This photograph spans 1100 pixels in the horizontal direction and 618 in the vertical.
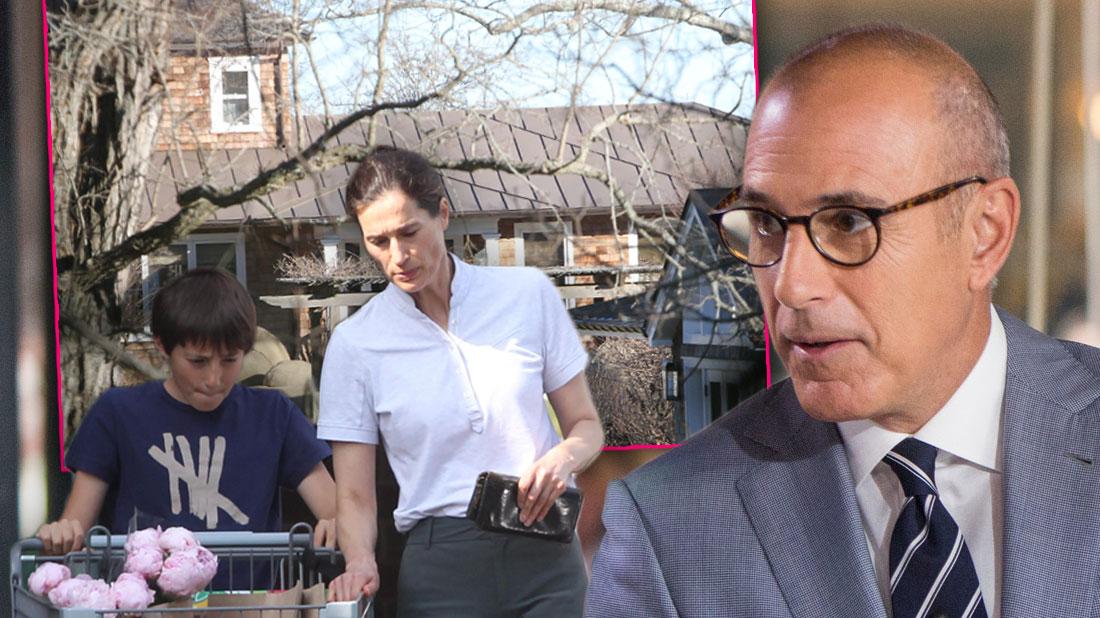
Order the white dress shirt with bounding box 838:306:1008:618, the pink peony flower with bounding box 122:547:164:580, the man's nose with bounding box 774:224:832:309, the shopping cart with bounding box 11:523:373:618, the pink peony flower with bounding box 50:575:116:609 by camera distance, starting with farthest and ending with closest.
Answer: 1. the shopping cart with bounding box 11:523:373:618
2. the pink peony flower with bounding box 122:547:164:580
3. the pink peony flower with bounding box 50:575:116:609
4. the white dress shirt with bounding box 838:306:1008:618
5. the man's nose with bounding box 774:224:832:309

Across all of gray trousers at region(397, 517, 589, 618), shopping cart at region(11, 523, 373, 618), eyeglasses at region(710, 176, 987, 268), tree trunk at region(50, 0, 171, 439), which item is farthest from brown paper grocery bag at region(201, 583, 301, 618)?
eyeglasses at region(710, 176, 987, 268)

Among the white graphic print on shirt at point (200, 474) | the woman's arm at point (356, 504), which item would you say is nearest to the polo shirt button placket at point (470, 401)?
the woman's arm at point (356, 504)

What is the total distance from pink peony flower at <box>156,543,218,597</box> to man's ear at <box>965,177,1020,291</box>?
1.64 metres

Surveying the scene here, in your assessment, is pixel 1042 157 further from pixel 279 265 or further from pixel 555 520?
pixel 279 265

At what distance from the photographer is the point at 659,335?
2.92 metres

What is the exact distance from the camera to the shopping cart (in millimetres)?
2484

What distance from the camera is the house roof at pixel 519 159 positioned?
9.41 feet

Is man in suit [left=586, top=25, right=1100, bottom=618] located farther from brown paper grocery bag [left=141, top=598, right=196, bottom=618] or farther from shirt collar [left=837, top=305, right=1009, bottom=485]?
brown paper grocery bag [left=141, top=598, right=196, bottom=618]

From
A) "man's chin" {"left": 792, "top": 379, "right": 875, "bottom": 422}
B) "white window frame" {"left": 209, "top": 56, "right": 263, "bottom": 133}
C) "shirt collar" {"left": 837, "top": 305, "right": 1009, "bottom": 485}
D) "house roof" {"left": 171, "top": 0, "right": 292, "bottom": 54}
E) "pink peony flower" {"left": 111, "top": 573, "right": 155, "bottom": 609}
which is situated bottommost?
"pink peony flower" {"left": 111, "top": 573, "right": 155, "bottom": 609}

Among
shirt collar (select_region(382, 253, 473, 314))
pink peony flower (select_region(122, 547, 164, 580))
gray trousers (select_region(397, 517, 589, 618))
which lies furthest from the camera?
shirt collar (select_region(382, 253, 473, 314))

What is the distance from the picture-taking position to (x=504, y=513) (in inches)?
105

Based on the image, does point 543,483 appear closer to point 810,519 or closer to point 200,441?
point 200,441

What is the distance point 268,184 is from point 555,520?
996mm

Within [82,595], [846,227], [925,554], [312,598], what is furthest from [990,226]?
[82,595]
